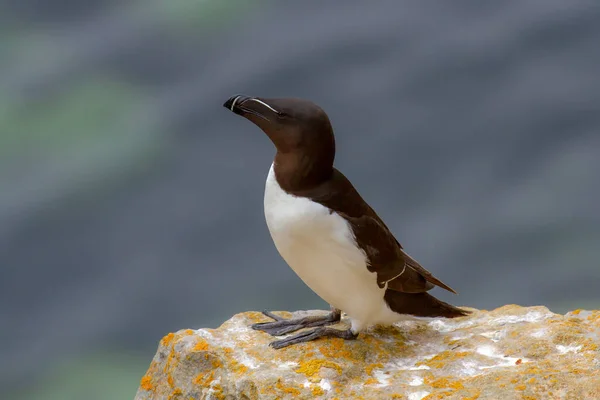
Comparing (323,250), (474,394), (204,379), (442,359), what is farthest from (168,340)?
(474,394)

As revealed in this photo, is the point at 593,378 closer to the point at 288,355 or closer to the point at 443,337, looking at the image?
the point at 443,337

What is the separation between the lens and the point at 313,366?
5637mm

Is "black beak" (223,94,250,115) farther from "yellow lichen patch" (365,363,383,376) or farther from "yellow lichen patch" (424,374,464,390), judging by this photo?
"yellow lichen patch" (424,374,464,390)

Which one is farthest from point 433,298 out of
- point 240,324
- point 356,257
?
point 240,324

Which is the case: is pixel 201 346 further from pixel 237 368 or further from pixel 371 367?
pixel 371 367

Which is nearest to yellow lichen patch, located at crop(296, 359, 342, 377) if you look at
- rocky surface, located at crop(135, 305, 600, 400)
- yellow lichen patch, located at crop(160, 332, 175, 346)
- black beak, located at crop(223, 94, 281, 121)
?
rocky surface, located at crop(135, 305, 600, 400)

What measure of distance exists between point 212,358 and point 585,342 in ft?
6.63

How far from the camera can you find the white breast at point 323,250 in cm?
551

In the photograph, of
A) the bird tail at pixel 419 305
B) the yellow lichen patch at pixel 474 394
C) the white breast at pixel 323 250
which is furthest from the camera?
the bird tail at pixel 419 305

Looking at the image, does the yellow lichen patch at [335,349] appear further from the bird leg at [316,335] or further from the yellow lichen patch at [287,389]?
the yellow lichen patch at [287,389]

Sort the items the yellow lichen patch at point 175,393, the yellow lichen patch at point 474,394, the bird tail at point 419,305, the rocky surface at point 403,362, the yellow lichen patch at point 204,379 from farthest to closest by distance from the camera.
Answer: the bird tail at point 419,305 < the yellow lichen patch at point 175,393 < the yellow lichen patch at point 204,379 < the rocky surface at point 403,362 < the yellow lichen patch at point 474,394

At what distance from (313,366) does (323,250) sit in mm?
617

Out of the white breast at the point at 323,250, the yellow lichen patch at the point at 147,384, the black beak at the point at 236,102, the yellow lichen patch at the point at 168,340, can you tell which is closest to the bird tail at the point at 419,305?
the white breast at the point at 323,250

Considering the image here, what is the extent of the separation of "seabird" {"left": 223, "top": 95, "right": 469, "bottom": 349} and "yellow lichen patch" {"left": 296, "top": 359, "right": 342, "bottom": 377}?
0.74 ft
